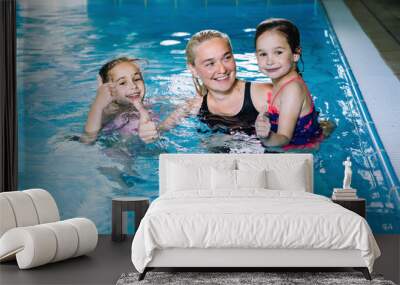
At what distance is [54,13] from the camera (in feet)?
27.6

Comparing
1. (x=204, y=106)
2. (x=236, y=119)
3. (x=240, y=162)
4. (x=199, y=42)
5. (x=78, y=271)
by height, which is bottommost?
(x=78, y=271)

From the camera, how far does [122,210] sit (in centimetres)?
761

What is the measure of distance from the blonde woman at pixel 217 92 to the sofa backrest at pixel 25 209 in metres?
1.96

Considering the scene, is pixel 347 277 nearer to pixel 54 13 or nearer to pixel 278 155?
pixel 278 155

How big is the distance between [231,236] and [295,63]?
334 centimetres

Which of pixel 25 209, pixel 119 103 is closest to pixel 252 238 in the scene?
pixel 25 209

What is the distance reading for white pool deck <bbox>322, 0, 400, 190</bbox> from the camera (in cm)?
815

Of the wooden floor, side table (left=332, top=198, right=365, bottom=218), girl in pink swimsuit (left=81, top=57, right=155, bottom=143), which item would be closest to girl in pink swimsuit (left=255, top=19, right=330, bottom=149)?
side table (left=332, top=198, right=365, bottom=218)

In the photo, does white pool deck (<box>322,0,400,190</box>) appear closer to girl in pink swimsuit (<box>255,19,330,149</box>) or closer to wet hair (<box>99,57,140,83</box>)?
girl in pink swimsuit (<box>255,19,330,149</box>)

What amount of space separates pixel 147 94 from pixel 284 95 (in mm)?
1615

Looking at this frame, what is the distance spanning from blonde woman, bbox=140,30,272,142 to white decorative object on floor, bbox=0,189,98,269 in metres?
2.04

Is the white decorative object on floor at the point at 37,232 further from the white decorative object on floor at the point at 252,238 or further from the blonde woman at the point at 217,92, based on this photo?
the blonde woman at the point at 217,92

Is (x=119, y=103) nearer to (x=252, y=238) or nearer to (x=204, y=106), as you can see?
(x=204, y=106)

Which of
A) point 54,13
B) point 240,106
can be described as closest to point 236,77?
point 240,106
